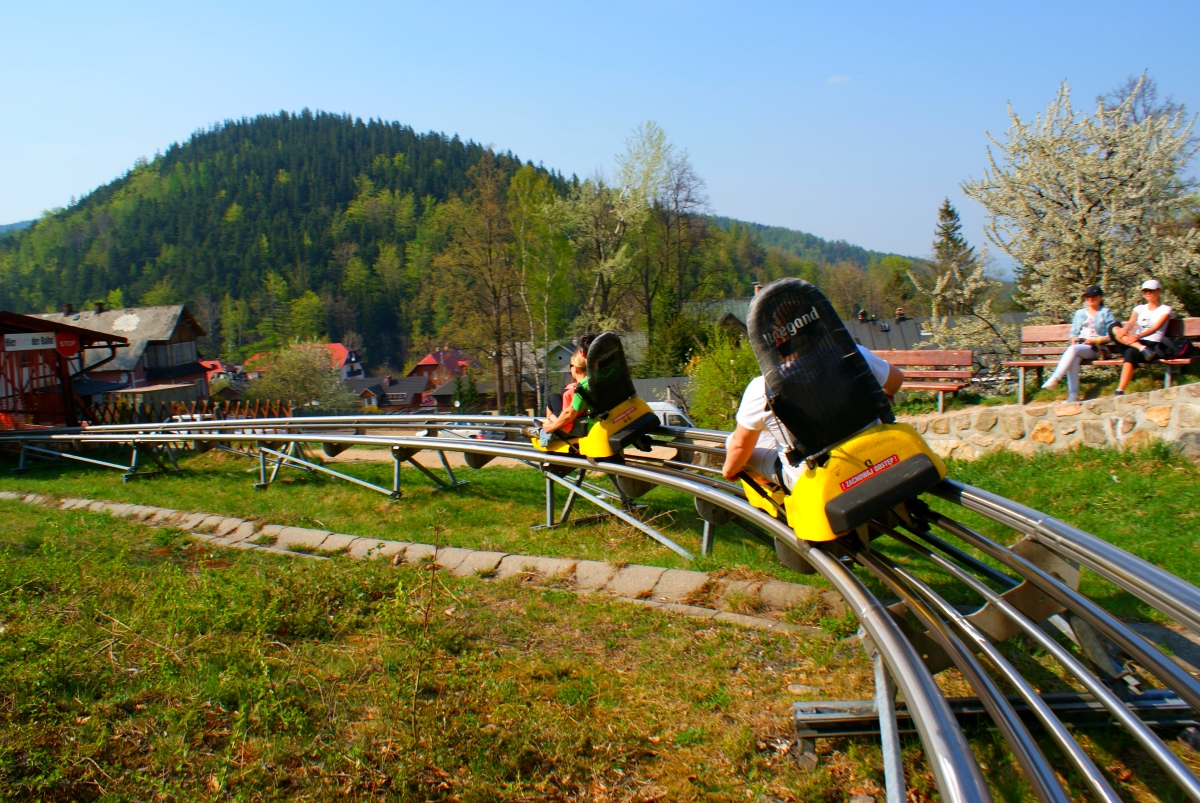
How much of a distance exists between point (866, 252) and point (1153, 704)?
200386 mm

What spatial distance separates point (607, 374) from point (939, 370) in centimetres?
702

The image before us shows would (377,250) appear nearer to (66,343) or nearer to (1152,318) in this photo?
(66,343)

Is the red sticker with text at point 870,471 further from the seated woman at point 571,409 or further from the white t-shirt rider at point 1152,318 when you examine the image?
the white t-shirt rider at point 1152,318

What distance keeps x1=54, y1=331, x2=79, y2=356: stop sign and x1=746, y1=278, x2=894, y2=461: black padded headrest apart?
19.7 m

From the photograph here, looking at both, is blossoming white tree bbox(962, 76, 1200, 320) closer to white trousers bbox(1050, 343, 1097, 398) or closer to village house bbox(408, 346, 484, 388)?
white trousers bbox(1050, 343, 1097, 398)

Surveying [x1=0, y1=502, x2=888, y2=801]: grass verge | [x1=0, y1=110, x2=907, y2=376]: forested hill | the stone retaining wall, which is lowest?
[x1=0, y1=502, x2=888, y2=801]: grass verge

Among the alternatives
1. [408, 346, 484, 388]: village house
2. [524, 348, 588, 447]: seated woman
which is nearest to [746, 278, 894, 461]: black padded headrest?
[524, 348, 588, 447]: seated woman

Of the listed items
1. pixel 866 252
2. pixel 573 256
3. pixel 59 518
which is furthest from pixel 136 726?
pixel 866 252

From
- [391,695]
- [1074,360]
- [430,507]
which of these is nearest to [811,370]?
[391,695]

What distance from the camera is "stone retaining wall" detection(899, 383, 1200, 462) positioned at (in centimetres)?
696

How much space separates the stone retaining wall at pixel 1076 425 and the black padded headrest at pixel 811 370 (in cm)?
504

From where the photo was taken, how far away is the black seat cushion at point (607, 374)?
6348 millimetres

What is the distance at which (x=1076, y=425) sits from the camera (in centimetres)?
787

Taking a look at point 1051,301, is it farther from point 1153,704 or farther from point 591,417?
point 1153,704
